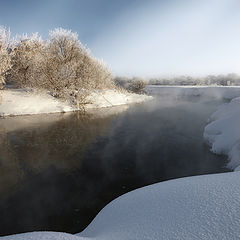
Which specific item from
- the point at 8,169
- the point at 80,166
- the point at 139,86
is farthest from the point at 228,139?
the point at 139,86

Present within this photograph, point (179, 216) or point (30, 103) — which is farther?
point (30, 103)

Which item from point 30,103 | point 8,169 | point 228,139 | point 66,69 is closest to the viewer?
point 8,169

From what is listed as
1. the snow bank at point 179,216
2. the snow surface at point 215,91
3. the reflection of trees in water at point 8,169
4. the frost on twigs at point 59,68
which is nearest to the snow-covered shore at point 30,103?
the frost on twigs at point 59,68

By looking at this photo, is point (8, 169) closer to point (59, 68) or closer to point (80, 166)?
point (80, 166)

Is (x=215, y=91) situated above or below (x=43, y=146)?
above

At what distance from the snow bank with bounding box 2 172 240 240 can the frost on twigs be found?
101 ft

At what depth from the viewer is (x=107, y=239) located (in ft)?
12.3

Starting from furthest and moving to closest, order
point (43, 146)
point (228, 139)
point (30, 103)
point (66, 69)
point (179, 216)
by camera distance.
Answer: point (66, 69)
point (30, 103)
point (43, 146)
point (228, 139)
point (179, 216)

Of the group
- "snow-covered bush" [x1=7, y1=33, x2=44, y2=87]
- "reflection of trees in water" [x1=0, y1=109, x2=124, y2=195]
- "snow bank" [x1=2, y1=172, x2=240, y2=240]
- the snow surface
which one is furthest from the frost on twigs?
the snow surface

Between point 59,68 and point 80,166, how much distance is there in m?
26.7

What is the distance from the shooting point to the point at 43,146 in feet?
48.4

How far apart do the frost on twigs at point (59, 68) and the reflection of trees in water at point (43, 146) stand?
12630 mm

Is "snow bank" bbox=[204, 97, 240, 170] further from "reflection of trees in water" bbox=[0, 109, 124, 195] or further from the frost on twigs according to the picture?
the frost on twigs

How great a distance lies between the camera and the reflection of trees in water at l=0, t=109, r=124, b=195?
10750 mm
